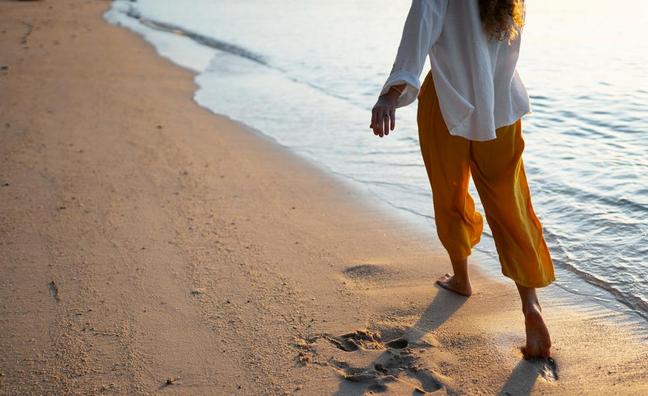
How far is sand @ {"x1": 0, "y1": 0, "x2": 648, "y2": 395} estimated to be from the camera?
2.73 m

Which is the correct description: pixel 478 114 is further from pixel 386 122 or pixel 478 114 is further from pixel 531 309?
pixel 531 309

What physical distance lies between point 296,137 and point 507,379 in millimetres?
4024

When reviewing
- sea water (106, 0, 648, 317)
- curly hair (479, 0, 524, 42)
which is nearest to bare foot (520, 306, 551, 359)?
sea water (106, 0, 648, 317)

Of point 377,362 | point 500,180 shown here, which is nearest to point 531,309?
point 500,180

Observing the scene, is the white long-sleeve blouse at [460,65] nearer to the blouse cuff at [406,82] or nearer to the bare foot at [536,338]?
the blouse cuff at [406,82]

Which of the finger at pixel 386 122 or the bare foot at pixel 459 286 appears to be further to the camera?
the bare foot at pixel 459 286

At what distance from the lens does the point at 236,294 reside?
336 centimetres

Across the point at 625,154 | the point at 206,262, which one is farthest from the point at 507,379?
the point at 625,154

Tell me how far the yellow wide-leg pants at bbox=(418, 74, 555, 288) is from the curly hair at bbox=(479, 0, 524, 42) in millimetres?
365

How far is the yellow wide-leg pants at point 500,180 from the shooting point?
289cm

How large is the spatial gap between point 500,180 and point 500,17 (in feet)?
2.10

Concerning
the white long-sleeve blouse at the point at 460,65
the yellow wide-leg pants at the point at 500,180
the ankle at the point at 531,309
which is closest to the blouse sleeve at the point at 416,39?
the white long-sleeve blouse at the point at 460,65

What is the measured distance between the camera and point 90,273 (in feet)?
11.6

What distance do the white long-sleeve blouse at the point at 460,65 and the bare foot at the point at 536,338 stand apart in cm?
75
